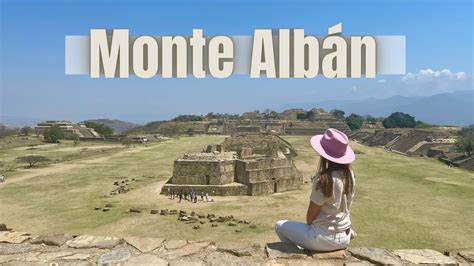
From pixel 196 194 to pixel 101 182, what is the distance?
7790 mm

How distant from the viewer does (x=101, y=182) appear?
25688 millimetres

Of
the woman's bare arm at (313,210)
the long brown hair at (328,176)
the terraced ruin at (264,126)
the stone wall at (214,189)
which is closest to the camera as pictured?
the long brown hair at (328,176)

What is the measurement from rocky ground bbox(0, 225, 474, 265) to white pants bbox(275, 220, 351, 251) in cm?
9

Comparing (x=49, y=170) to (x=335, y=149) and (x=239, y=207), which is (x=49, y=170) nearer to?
(x=239, y=207)

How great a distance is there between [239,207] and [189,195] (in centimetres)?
357

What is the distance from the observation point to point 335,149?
4.20 m

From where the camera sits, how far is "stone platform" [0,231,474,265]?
14.3ft

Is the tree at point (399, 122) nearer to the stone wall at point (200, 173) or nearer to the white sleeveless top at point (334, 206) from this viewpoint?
the stone wall at point (200, 173)

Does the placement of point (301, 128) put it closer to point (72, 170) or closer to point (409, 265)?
point (72, 170)

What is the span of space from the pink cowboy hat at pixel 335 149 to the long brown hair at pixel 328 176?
0.06 metres

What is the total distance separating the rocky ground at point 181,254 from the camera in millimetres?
4348

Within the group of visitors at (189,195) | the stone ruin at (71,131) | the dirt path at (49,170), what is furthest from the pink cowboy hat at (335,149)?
the stone ruin at (71,131)

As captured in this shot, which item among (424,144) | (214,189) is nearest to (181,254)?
(214,189)

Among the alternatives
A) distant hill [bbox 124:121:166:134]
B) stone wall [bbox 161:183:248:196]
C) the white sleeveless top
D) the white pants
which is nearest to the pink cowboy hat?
the white sleeveless top
